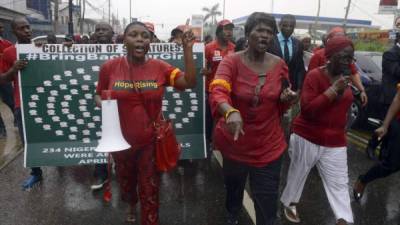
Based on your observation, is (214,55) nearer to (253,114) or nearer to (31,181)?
(31,181)

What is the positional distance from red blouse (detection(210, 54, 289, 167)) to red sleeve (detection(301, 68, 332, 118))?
12.0 inches

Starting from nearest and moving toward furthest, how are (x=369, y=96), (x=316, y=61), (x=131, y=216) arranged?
(x=131, y=216) → (x=316, y=61) → (x=369, y=96)

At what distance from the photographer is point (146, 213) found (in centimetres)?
315

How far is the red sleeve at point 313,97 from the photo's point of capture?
3.07 meters

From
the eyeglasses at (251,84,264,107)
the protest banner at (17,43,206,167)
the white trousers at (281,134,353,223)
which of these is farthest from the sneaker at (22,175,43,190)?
the eyeglasses at (251,84,264,107)

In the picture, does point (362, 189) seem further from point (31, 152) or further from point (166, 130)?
point (31, 152)

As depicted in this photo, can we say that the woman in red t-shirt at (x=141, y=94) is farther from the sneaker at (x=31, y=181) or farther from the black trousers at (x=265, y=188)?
the sneaker at (x=31, y=181)

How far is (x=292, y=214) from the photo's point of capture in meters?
3.86

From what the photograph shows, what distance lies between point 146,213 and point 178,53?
1.99 metres

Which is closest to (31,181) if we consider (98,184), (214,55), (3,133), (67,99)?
(98,184)

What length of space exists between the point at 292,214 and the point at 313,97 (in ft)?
4.07

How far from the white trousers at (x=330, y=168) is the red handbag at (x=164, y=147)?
3.53 feet

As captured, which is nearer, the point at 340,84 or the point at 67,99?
the point at 340,84

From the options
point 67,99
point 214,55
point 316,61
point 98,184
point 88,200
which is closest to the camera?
point 88,200
